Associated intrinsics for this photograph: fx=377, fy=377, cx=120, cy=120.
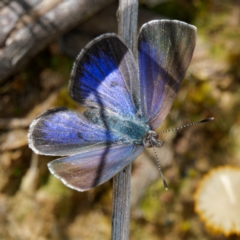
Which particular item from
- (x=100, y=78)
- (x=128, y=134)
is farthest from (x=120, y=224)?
(x=100, y=78)

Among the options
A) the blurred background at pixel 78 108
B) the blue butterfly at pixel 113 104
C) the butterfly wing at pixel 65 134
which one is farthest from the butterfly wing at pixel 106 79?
the blurred background at pixel 78 108

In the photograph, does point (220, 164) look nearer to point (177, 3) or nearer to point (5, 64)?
point (177, 3)

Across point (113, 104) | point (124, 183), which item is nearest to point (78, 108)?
point (113, 104)

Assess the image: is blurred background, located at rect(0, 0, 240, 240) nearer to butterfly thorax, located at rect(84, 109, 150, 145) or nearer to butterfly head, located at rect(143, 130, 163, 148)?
butterfly thorax, located at rect(84, 109, 150, 145)

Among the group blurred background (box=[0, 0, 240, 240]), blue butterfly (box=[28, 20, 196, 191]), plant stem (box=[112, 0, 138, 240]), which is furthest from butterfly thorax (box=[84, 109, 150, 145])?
blurred background (box=[0, 0, 240, 240])

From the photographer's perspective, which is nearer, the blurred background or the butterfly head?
the butterfly head

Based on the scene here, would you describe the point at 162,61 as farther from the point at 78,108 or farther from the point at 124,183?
the point at 78,108

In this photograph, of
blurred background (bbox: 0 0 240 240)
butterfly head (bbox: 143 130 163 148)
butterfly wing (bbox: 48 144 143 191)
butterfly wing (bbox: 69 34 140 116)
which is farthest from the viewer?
blurred background (bbox: 0 0 240 240)
